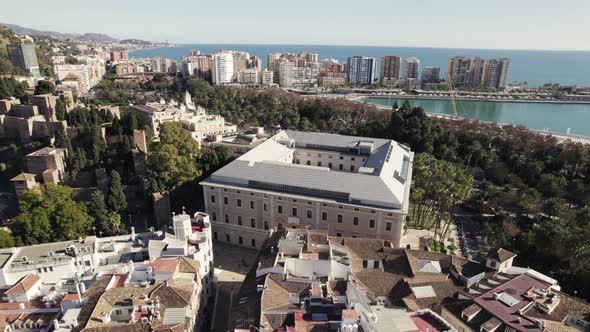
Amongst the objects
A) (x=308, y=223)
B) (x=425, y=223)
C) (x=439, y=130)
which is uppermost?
(x=439, y=130)

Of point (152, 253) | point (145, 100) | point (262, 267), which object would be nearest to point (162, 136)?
point (152, 253)

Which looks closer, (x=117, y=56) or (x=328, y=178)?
(x=328, y=178)

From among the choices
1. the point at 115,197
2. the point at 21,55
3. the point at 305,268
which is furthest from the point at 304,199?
the point at 21,55

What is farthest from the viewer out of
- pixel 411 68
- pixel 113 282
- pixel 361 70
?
pixel 361 70

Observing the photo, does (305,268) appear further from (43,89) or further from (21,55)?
(21,55)

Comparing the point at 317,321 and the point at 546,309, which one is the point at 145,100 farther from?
the point at 546,309

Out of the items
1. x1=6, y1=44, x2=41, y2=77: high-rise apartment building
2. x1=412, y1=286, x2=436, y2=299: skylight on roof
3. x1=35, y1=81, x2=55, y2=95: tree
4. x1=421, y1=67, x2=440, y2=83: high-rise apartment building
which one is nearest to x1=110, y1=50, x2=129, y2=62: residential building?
x1=6, y1=44, x2=41, y2=77: high-rise apartment building

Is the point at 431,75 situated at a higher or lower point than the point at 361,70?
lower
